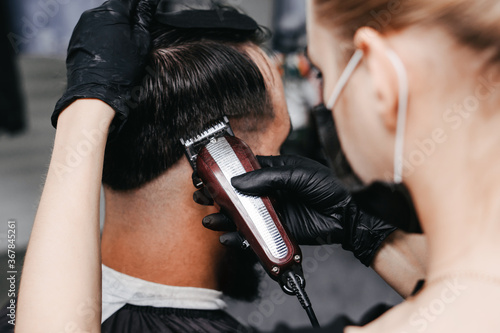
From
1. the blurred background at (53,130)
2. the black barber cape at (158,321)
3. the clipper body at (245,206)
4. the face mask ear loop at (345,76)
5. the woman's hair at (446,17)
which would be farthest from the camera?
the blurred background at (53,130)

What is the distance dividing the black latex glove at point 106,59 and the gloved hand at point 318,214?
338 mm

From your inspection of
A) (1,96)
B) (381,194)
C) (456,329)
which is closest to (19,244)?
(1,96)

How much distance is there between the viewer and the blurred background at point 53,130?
2445 millimetres

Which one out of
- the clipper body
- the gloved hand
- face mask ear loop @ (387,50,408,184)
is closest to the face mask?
face mask ear loop @ (387,50,408,184)

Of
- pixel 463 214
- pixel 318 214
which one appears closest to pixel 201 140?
pixel 318 214

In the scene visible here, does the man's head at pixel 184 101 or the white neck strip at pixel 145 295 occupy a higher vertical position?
the man's head at pixel 184 101

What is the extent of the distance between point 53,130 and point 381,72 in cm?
269

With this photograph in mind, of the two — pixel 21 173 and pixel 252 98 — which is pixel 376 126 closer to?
pixel 252 98

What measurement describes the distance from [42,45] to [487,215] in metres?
2.76

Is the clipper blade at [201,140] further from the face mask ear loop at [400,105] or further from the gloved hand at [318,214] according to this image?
the face mask ear loop at [400,105]

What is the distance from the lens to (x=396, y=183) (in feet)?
2.25

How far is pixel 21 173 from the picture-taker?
3082mm

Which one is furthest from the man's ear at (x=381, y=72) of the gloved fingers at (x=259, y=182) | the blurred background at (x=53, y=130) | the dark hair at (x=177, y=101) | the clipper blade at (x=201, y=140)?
the blurred background at (x=53, y=130)

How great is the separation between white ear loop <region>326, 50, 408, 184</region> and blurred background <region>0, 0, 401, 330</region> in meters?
1.60
